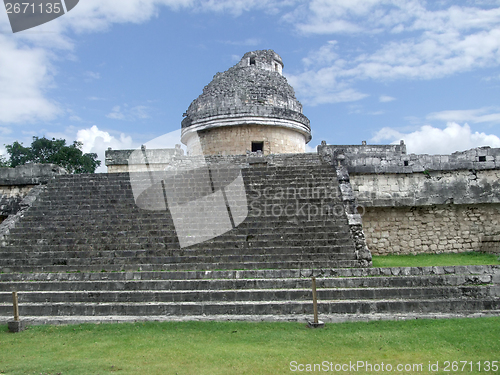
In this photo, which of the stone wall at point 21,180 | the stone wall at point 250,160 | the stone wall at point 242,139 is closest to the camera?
the stone wall at point 21,180

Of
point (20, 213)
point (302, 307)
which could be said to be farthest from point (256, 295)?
point (20, 213)

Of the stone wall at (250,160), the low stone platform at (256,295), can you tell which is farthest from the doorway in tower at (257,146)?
the low stone platform at (256,295)

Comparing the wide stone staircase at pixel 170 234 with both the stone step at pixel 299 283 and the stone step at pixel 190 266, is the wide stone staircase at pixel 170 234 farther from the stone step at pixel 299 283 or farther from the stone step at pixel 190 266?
the stone step at pixel 299 283

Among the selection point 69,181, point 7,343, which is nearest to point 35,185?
point 69,181

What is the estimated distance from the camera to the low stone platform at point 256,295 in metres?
6.69

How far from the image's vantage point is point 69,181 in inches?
488

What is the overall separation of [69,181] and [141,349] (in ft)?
28.2

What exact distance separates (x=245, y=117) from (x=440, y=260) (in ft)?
32.7

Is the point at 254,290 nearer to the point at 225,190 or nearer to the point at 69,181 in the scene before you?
the point at 225,190

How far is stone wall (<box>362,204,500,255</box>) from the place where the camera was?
36.2 feet

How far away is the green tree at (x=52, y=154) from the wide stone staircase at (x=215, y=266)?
17542 millimetres

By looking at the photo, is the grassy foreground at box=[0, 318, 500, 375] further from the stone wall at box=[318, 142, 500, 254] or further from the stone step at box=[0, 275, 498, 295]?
the stone wall at box=[318, 142, 500, 254]

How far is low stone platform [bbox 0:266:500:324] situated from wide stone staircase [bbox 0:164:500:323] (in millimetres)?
18

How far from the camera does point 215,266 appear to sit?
27.2ft
